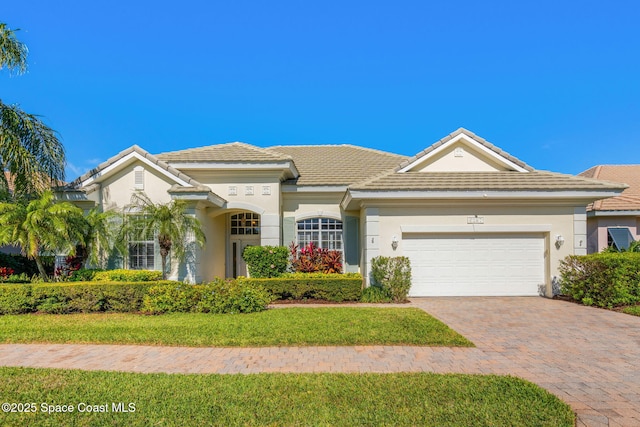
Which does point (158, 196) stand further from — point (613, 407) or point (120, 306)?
point (613, 407)

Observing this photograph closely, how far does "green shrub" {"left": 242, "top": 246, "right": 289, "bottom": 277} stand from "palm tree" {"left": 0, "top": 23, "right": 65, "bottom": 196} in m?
7.31

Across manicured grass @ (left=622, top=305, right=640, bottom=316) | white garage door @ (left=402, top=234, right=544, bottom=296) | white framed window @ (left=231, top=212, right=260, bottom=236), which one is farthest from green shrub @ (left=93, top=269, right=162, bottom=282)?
manicured grass @ (left=622, top=305, right=640, bottom=316)

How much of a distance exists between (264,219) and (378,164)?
20.7ft

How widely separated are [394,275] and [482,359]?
19.7 ft

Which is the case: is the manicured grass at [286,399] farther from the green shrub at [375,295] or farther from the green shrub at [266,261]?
the green shrub at [266,261]

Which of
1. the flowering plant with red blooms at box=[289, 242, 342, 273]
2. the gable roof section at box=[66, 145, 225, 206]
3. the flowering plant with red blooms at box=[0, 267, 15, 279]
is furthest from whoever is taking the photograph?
the flowering plant with red blooms at box=[289, 242, 342, 273]

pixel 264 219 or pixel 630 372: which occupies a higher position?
pixel 264 219

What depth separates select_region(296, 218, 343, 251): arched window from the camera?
1508 centimetres

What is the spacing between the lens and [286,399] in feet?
14.2

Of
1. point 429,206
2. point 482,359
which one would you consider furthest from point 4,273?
point 429,206

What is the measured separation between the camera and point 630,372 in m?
5.38

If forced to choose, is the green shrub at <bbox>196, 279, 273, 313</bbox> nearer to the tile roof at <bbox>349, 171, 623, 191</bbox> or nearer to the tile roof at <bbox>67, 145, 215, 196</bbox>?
the tile roof at <bbox>67, 145, 215, 196</bbox>

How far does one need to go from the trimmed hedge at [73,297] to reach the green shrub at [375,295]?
6.02m

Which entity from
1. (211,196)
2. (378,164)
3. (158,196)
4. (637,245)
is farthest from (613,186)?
(158,196)
